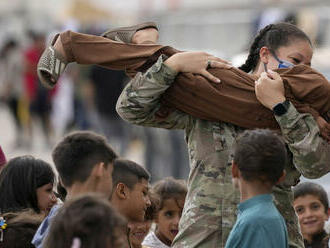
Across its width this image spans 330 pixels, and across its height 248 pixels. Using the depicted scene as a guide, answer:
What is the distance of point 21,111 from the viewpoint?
21594 millimetres

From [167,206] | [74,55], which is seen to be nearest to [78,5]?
[167,206]

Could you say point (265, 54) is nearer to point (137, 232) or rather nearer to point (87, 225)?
point (137, 232)

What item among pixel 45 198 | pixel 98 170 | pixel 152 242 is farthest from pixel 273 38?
pixel 152 242

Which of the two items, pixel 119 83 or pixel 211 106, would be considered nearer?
pixel 211 106

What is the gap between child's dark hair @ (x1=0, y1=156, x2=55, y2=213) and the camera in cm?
604

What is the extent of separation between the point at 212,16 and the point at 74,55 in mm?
12840

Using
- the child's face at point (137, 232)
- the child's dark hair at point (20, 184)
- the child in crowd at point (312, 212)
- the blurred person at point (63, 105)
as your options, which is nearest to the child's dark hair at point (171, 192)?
the child in crowd at point (312, 212)

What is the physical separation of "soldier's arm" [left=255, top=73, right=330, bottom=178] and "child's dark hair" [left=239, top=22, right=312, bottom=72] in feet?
1.10

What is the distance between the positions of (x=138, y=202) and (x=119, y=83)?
1216 centimetres

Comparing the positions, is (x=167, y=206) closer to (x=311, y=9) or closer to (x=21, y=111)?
(x=311, y=9)

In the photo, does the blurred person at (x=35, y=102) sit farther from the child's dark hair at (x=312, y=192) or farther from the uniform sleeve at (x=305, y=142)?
the uniform sleeve at (x=305, y=142)

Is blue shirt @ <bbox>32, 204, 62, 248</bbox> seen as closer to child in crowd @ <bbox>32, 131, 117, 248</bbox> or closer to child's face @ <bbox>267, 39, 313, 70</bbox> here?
child in crowd @ <bbox>32, 131, 117, 248</bbox>

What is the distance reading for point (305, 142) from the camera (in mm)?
5184

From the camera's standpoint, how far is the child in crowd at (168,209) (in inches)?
280
